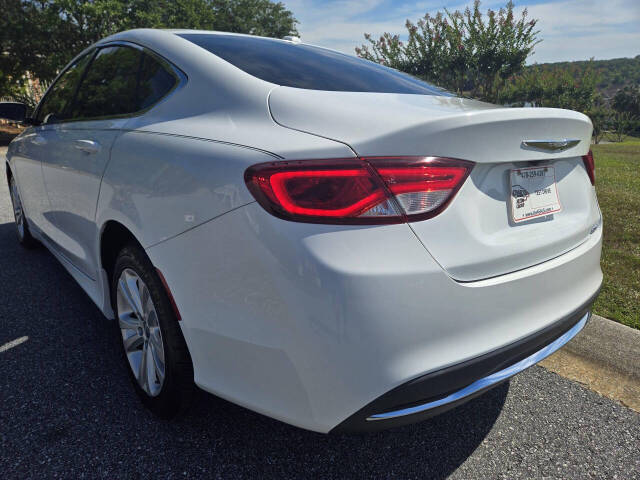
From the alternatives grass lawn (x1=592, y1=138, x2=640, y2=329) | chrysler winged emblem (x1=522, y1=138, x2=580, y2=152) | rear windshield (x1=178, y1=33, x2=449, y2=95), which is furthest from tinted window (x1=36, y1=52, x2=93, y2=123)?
grass lawn (x1=592, y1=138, x2=640, y2=329)

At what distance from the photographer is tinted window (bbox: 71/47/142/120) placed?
2.24 meters

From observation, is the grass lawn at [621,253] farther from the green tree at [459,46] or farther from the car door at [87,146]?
the green tree at [459,46]

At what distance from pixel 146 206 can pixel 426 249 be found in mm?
1042

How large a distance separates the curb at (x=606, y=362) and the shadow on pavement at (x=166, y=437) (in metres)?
0.45

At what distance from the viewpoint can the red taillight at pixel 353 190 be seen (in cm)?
126

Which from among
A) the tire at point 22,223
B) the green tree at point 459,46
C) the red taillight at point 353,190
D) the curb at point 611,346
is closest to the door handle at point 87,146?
the red taillight at point 353,190

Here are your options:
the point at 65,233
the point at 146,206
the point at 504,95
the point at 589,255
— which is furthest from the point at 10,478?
the point at 504,95

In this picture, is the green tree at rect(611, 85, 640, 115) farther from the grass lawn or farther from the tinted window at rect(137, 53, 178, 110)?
the tinted window at rect(137, 53, 178, 110)

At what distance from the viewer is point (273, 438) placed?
6.13 ft

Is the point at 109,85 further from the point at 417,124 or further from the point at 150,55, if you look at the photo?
the point at 417,124

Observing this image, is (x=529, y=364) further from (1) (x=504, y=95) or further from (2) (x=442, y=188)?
(1) (x=504, y=95)

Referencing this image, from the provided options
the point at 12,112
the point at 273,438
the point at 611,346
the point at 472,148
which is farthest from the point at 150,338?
the point at 12,112

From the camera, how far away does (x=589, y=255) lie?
1792 millimetres

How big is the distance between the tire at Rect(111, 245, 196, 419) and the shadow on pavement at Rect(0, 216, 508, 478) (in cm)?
14
